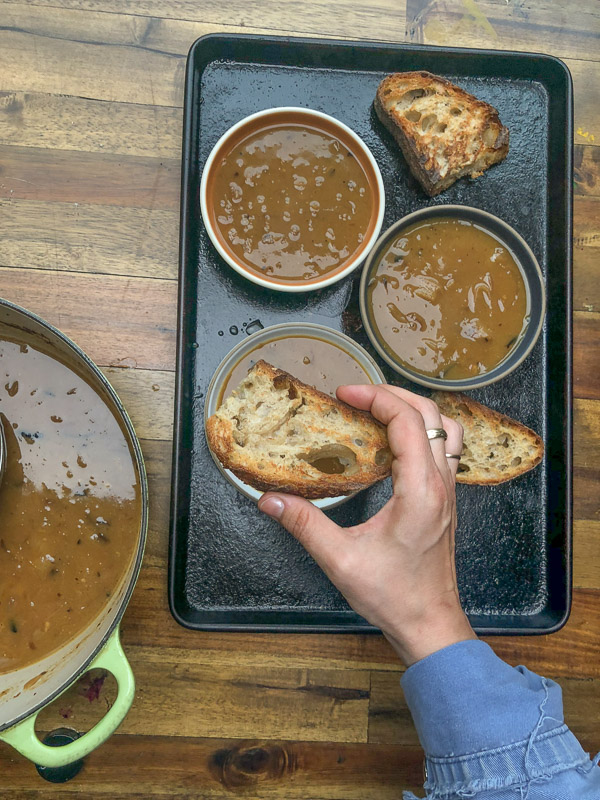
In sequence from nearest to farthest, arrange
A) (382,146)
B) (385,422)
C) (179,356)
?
1. (385,422)
2. (179,356)
3. (382,146)

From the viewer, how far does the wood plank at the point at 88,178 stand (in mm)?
1444

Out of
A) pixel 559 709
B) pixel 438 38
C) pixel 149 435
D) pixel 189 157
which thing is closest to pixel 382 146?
pixel 438 38

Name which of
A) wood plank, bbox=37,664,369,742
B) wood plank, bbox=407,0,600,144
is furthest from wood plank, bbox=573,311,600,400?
wood plank, bbox=37,664,369,742

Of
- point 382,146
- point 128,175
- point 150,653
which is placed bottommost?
point 150,653

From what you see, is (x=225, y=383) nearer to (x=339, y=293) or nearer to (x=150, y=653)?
(x=339, y=293)

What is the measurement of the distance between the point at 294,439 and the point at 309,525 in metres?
0.21

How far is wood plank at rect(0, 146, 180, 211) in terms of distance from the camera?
144 centimetres

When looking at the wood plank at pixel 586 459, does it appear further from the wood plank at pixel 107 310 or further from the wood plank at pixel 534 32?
the wood plank at pixel 107 310

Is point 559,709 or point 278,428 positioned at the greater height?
point 278,428

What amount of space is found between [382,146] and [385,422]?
709 mm

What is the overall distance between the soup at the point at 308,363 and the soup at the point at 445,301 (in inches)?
4.0

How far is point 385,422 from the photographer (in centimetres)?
123

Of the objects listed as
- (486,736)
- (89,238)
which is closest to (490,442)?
(486,736)

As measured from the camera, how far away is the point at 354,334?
56.8 inches
